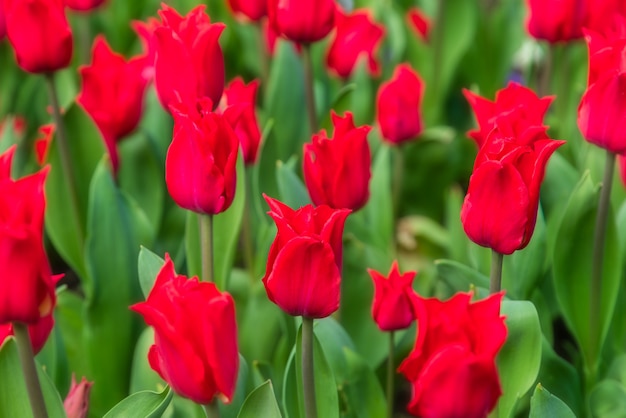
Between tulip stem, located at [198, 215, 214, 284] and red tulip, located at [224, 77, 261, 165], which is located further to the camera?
red tulip, located at [224, 77, 261, 165]

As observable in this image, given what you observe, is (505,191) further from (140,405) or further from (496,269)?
(140,405)

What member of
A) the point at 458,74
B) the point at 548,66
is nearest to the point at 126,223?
the point at 548,66

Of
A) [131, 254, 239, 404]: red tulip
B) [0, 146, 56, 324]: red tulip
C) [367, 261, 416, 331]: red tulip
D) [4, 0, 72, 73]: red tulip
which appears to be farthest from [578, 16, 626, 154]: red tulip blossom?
[4, 0, 72, 73]: red tulip

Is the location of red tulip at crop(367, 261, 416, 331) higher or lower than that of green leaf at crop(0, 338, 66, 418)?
higher

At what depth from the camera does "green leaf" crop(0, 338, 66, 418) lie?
1082 mm

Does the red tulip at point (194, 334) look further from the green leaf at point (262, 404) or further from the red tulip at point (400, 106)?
the red tulip at point (400, 106)

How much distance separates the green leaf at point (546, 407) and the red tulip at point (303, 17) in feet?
2.08

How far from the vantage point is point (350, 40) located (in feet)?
5.89

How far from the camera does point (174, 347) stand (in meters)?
0.85

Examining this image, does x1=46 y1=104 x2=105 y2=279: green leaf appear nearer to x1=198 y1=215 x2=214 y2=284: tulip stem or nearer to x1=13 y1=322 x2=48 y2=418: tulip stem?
x1=198 y1=215 x2=214 y2=284: tulip stem

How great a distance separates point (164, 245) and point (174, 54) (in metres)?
0.67

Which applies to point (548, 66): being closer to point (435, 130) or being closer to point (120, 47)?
point (435, 130)

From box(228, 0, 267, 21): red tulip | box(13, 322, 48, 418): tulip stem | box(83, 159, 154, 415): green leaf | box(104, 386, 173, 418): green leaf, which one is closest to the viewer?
box(13, 322, 48, 418): tulip stem

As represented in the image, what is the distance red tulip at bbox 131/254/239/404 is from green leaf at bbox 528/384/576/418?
1.14ft
